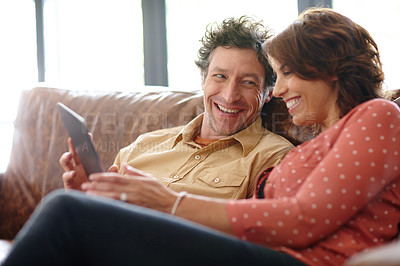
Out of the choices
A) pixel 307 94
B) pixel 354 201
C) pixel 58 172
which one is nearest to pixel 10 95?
pixel 58 172

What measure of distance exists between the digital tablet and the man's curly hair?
0.79 m

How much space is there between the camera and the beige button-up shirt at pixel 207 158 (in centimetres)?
155

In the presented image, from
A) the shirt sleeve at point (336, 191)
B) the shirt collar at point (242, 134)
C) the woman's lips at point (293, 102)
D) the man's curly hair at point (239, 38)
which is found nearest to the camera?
the shirt sleeve at point (336, 191)

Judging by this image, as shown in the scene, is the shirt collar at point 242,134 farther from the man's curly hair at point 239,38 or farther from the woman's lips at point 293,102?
the woman's lips at point 293,102

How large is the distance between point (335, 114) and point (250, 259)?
20.5 inches

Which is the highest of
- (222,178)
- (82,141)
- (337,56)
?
(337,56)

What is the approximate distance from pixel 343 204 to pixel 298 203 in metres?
0.09

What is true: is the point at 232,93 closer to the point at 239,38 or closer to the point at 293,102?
the point at 239,38

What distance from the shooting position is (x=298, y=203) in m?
0.96

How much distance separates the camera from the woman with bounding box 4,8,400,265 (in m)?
0.83

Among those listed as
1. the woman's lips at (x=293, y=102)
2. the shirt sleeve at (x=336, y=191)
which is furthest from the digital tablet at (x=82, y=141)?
the woman's lips at (x=293, y=102)

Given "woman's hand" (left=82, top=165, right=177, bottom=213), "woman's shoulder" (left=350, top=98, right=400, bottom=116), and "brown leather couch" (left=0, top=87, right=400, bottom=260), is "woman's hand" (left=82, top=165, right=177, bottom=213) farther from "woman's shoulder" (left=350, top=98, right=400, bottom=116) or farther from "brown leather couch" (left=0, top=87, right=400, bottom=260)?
"brown leather couch" (left=0, top=87, right=400, bottom=260)

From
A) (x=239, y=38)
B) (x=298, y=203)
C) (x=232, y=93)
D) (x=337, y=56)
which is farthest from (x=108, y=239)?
(x=239, y=38)

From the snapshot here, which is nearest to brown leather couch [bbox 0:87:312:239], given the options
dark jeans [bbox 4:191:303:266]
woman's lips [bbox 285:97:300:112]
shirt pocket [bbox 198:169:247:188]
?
shirt pocket [bbox 198:169:247:188]
